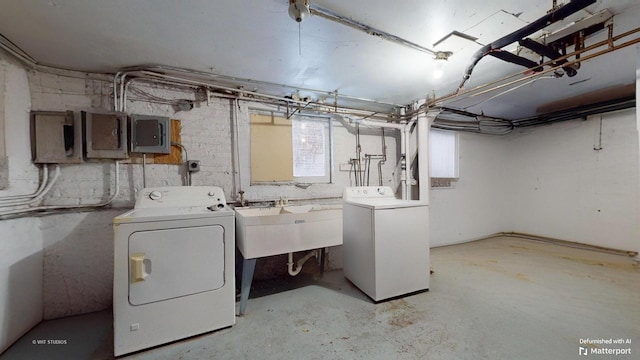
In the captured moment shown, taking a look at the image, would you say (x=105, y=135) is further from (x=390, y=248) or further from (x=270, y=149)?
(x=390, y=248)

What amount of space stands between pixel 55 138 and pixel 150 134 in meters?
0.72

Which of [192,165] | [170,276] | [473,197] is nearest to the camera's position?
[170,276]

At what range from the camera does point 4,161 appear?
1.74m

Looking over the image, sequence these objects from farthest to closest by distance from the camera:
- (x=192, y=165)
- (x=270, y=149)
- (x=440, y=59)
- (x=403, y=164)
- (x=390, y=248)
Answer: (x=403, y=164) → (x=270, y=149) → (x=192, y=165) → (x=390, y=248) → (x=440, y=59)

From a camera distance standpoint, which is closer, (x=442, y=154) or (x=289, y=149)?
(x=289, y=149)

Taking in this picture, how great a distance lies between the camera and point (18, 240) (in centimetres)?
182

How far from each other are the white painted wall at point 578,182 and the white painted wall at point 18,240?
700 centimetres

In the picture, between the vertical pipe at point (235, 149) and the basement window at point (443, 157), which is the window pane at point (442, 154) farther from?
the vertical pipe at point (235, 149)

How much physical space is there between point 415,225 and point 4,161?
354 centimetres

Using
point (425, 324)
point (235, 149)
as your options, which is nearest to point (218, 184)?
point (235, 149)

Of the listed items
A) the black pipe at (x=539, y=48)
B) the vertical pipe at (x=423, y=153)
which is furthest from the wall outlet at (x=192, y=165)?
the black pipe at (x=539, y=48)

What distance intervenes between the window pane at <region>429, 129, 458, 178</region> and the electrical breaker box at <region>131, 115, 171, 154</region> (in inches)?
153

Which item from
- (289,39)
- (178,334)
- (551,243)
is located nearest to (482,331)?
(178,334)

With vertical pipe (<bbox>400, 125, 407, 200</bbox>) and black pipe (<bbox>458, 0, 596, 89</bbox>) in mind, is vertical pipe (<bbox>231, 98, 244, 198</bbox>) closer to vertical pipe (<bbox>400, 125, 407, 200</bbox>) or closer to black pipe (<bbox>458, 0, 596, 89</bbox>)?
vertical pipe (<bbox>400, 125, 407, 200</bbox>)
